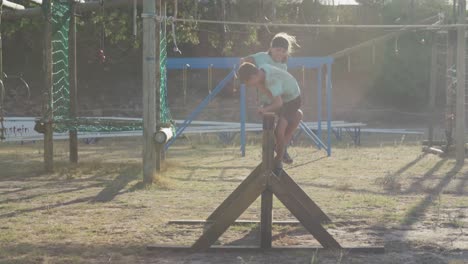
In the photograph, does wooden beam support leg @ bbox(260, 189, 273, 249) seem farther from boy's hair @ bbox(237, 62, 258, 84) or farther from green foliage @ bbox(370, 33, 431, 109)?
green foliage @ bbox(370, 33, 431, 109)

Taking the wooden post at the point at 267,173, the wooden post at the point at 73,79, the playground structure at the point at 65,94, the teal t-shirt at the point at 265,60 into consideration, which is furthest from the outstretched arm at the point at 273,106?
the wooden post at the point at 73,79

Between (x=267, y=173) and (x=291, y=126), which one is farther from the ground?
(x=291, y=126)

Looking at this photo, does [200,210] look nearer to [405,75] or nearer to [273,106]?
[273,106]

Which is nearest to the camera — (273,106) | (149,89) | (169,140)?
(273,106)

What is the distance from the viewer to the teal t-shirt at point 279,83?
5.77 meters

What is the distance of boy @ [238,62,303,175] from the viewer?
5613mm

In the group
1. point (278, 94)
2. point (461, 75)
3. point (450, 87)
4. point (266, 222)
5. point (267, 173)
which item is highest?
point (461, 75)

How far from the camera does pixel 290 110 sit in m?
6.35

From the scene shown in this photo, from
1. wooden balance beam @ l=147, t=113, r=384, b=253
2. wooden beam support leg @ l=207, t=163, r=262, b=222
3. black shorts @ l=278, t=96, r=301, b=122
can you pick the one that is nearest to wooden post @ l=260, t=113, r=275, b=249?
wooden balance beam @ l=147, t=113, r=384, b=253

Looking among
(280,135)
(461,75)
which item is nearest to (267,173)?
(280,135)

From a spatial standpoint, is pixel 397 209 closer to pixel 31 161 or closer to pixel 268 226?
pixel 268 226

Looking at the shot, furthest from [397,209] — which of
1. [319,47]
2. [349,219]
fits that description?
[319,47]

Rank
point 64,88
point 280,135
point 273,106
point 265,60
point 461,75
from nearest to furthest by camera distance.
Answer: point 273,106
point 280,135
point 265,60
point 64,88
point 461,75

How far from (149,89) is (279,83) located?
3414mm
